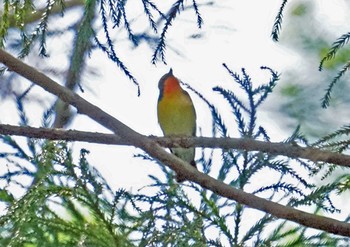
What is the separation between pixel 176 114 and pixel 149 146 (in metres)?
2.08

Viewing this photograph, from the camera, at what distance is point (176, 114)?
3863 millimetres

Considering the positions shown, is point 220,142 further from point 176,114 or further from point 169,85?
point 169,85

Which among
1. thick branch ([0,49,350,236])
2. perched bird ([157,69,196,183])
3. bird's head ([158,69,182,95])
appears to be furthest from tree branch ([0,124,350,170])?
bird's head ([158,69,182,95])

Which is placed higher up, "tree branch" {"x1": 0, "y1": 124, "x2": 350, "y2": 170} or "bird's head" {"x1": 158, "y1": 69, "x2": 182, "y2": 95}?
"bird's head" {"x1": 158, "y1": 69, "x2": 182, "y2": 95}

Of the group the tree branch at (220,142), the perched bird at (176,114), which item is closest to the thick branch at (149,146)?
the tree branch at (220,142)

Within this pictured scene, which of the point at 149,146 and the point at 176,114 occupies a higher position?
the point at 176,114

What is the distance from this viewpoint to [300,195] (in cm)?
190

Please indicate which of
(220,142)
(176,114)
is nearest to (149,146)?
(220,142)

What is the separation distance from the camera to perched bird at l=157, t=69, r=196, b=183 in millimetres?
3850

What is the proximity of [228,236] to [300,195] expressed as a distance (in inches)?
7.5

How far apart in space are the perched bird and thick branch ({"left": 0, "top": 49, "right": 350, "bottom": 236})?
2007mm

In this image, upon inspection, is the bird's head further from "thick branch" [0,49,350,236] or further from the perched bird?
"thick branch" [0,49,350,236]

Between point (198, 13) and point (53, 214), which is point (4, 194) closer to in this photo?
point (53, 214)

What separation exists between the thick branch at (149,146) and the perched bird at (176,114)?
2.01 meters
